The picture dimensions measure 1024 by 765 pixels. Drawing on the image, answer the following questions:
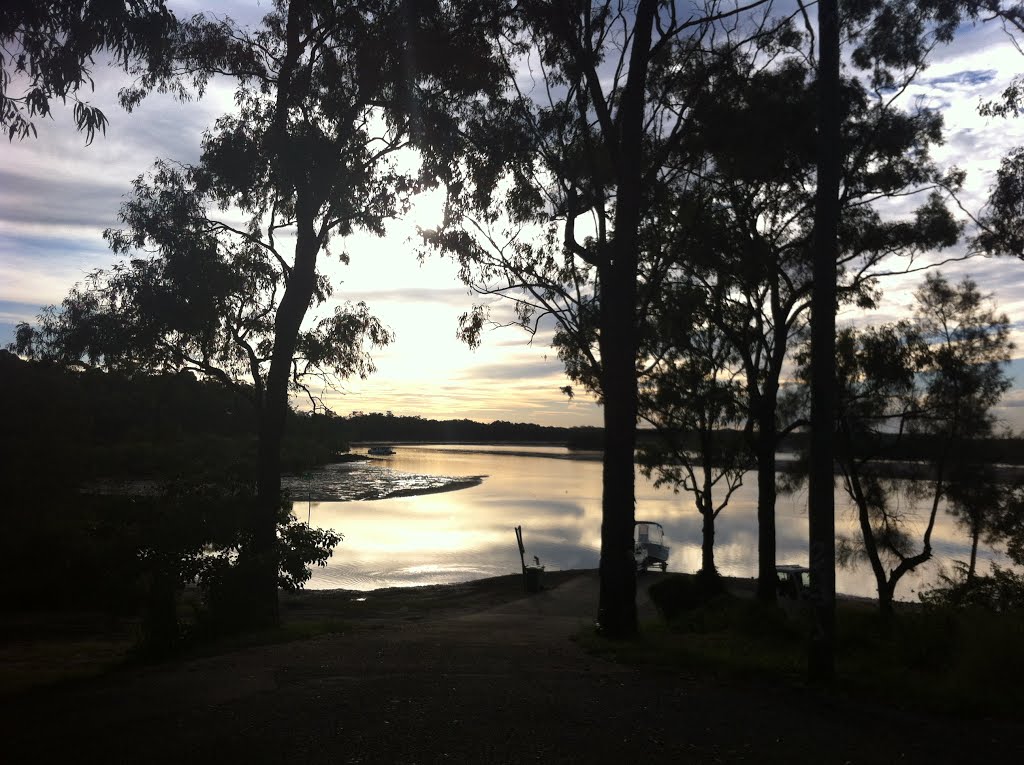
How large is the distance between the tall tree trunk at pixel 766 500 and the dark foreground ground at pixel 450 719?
11.6 m

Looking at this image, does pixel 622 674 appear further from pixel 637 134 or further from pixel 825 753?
pixel 637 134

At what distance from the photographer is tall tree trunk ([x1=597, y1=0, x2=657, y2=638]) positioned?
1052cm

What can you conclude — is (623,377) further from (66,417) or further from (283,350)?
(66,417)

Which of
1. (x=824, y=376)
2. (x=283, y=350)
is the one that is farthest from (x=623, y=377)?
(x=283, y=350)

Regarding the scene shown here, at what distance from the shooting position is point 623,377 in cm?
1063

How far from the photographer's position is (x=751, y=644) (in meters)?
11.2

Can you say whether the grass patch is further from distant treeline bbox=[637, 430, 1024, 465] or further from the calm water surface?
the calm water surface

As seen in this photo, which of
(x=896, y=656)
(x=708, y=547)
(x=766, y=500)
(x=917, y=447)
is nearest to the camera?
(x=896, y=656)

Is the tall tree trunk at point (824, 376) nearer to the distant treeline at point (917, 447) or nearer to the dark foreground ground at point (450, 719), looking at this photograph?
the dark foreground ground at point (450, 719)

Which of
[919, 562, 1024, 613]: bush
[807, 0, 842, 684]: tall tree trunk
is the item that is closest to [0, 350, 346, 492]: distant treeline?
[807, 0, 842, 684]: tall tree trunk

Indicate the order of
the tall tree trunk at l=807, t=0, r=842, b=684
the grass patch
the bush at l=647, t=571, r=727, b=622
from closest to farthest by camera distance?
1. the grass patch
2. the tall tree trunk at l=807, t=0, r=842, b=684
3. the bush at l=647, t=571, r=727, b=622

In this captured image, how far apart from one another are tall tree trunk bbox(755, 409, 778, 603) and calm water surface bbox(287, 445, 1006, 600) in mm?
13535

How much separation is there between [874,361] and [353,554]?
74.9 feet

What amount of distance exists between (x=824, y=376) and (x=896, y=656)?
335 cm
